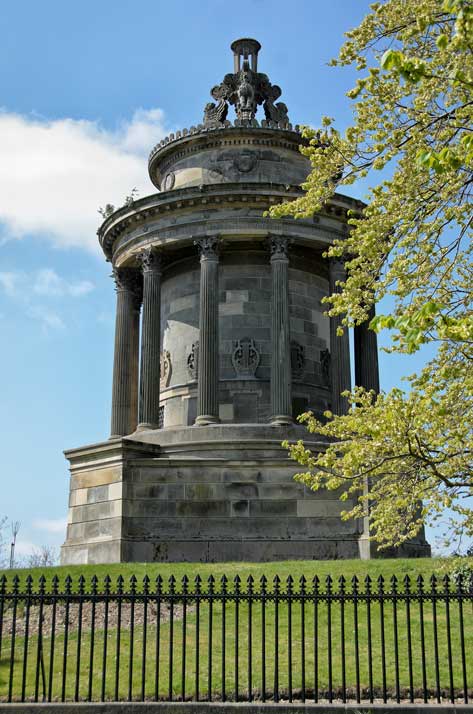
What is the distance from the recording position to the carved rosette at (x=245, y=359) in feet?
102

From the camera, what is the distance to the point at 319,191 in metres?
13.4

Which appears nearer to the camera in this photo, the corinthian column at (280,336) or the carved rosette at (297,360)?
the corinthian column at (280,336)

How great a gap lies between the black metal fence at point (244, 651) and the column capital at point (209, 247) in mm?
15145

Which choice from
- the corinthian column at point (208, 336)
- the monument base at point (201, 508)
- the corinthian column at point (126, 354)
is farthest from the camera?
the corinthian column at point (126, 354)

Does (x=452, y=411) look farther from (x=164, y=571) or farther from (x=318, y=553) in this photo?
(x=318, y=553)

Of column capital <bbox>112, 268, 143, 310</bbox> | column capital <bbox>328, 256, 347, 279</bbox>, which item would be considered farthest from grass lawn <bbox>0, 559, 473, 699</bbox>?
column capital <bbox>112, 268, 143, 310</bbox>

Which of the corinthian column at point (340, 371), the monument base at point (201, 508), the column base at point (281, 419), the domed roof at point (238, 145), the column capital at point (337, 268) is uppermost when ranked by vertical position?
the domed roof at point (238, 145)

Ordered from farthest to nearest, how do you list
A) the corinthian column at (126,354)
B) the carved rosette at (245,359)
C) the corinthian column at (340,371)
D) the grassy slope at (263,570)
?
the corinthian column at (126,354), the carved rosette at (245,359), the corinthian column at (340,371), the grassy slope at (263,570)

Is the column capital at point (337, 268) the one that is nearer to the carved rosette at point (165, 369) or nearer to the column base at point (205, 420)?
the carved rosette at point (165, 369)

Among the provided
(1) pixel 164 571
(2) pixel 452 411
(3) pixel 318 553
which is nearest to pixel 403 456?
(2) pixel 452 411

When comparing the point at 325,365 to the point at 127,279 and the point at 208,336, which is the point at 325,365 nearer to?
the point at 208,336

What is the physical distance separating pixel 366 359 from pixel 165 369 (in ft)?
23.0

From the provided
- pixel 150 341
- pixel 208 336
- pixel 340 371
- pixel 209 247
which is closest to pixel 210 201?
pixel 209 247

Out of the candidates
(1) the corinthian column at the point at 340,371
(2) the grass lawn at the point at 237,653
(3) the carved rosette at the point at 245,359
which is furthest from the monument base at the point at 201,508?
(2) the grass lawn at the point at 237,653
